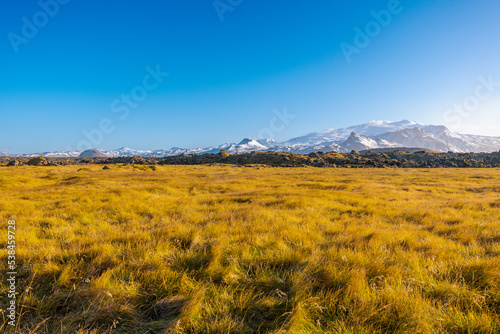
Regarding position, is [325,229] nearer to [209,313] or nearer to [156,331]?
[209,313]

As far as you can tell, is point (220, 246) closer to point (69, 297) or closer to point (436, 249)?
point (69, 297)

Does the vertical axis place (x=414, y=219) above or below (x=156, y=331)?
below

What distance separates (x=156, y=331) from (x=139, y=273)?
46.2 inches

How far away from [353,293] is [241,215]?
478 centimetres

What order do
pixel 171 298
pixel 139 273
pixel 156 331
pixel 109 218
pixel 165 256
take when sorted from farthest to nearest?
pixel 109 218
pixel 165 256
pixel 139 273
pixel 171 298
pixel 156 331

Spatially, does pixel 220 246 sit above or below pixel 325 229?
above

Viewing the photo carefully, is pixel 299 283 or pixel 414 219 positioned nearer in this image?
pixel 299 283

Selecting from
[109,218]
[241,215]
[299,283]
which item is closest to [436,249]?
[299,283]

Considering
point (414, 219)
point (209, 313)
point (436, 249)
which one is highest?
point (209, 313)

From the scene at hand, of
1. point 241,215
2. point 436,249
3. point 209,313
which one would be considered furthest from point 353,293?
point 241,215

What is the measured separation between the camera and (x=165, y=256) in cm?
365

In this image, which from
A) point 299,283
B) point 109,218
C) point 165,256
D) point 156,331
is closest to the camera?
point 156,331

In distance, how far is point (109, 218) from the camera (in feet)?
22.2

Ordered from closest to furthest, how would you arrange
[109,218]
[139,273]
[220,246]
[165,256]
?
[139,273] < [165,256] < [220,246] < [109,218]
